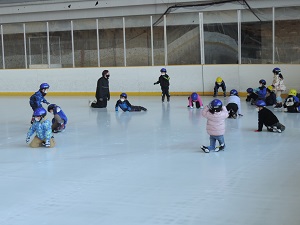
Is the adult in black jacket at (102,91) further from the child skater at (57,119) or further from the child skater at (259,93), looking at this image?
the child skater at (57,119)

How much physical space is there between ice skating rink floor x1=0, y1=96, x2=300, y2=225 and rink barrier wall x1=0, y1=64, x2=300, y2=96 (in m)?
8.60

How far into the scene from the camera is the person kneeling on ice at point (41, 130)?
10.1 meters

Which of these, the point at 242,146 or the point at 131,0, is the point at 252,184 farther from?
the point at 131,0

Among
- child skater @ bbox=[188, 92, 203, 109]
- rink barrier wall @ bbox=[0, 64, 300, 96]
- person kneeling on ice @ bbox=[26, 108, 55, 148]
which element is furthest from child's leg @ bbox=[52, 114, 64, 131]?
rink barrier wall @ bbox=[0, 64, 300, 96]

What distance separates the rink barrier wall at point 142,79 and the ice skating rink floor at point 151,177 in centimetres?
860

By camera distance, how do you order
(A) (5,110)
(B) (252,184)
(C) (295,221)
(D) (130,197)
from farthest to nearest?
1. (A) (5,110)
2. (B) (252,184)
3. (D) (130,197)
4. (C) (295,221)

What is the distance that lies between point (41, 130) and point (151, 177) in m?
3.36

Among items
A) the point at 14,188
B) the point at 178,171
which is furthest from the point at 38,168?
the point at 178,171

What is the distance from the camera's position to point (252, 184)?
6980 mm

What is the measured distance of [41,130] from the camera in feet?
33.3

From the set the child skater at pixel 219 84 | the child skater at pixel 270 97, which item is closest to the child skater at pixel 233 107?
the child skater at pixel 270 97

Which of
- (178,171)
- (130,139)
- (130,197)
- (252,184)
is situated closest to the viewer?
(130,197)

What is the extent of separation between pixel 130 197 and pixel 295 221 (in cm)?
196

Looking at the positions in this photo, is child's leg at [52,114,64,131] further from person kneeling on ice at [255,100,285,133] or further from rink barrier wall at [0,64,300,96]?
rink barrier wall at [0,64,300,96]
